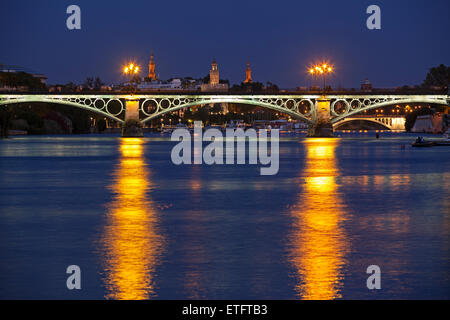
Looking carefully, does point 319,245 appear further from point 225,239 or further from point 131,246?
point 131,246

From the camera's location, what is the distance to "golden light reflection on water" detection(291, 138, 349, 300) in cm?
1142

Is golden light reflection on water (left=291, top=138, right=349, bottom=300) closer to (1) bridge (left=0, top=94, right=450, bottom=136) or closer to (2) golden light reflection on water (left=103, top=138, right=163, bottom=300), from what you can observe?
(2) golden light reflection on water (left=103, top=138, right=163, bottom=300)

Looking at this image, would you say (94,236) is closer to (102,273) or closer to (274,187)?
(102,273)

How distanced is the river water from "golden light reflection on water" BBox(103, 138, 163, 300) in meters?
0.02

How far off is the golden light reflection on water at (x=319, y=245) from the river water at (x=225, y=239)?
0.03 m

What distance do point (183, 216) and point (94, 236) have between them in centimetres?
387

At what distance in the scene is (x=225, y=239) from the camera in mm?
15750

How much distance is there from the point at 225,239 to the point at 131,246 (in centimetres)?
198

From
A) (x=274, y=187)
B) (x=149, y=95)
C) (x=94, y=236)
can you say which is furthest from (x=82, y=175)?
(x=149, y=95)

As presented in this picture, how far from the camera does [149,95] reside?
429ft

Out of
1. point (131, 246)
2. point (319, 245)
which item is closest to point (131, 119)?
point (131, 246)

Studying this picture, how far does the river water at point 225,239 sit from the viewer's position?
37.6 feet

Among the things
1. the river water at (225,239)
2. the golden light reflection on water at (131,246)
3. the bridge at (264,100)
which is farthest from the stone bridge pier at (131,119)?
the golden light reflection on water at (131,246)
